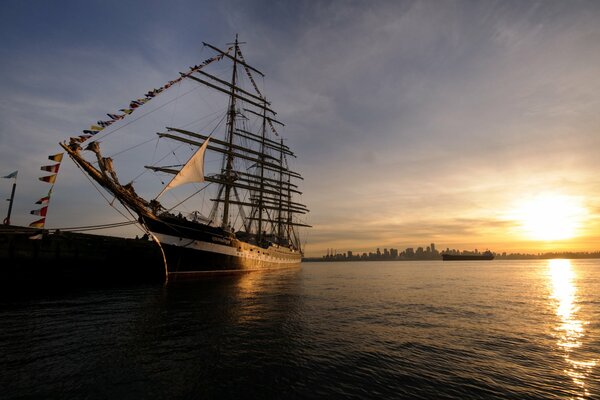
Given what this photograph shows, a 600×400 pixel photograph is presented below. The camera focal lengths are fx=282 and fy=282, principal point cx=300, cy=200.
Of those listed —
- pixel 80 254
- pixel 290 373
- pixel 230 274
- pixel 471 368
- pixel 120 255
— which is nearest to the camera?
pixel 290 373

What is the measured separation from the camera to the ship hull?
26.0 meters

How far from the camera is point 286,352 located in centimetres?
816

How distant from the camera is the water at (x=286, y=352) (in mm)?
5938

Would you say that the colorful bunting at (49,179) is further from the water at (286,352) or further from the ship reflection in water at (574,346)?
the ship reflection in water at (574,346)

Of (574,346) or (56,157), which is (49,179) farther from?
(574,346)

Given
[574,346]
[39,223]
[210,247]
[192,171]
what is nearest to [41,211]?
[39,223]

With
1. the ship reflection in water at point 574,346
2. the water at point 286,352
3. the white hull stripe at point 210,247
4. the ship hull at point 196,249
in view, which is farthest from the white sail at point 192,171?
the ship reflection in water at point 574,346

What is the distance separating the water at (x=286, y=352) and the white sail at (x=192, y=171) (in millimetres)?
13128

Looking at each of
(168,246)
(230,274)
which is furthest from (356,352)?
(230,274)

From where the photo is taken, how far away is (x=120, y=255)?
29.3m

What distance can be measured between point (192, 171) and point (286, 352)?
23042 mm

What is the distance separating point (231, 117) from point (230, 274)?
23876 mm

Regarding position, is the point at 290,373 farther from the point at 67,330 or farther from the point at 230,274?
the point at 230,274

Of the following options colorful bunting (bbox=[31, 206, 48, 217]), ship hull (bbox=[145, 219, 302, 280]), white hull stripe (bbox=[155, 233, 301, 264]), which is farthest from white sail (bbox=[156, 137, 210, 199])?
colorful bunting (bbox=[31, 206, 48, 217])
